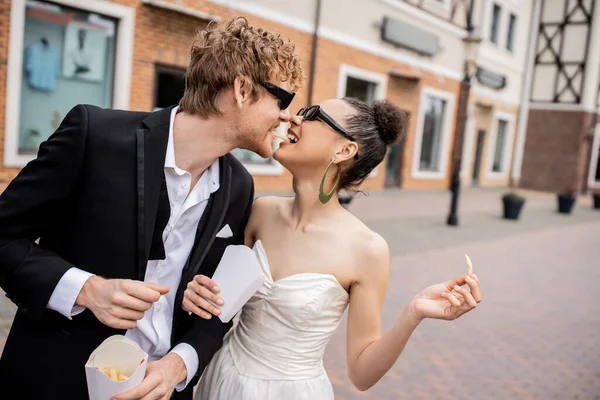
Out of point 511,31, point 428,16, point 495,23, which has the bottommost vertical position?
point 428,16

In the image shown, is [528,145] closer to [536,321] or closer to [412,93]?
[412,93]

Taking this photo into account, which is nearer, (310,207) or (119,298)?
(119,298)

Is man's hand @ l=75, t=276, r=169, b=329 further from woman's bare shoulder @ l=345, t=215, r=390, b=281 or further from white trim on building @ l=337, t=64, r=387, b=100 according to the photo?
white trim on building @ l=337, t=64, r=387, b=100

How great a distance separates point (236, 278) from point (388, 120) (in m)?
0.95

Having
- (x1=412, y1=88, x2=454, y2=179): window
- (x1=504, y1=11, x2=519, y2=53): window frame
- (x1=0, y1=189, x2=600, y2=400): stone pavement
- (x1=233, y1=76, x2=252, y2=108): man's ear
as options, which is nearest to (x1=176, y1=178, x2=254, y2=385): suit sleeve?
(x1=233, y1=76, x2=252, y2=108): man's ear

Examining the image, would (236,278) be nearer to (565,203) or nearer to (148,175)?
(148,175)

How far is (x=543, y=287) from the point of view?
315 inches

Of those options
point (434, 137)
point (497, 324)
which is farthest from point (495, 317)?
point (434, 137)

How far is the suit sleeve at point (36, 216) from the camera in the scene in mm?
1598

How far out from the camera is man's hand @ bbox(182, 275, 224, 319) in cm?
169

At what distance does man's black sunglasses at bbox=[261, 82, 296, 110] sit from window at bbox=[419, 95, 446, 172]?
58.1 feet

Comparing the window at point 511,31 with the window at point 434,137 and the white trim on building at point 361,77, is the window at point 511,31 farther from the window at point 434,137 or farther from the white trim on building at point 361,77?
the white trim on building at point 361,77

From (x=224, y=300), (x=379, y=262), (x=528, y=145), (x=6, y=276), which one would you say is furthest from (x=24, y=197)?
(x=528, y=145)

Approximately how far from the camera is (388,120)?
2248 mm
